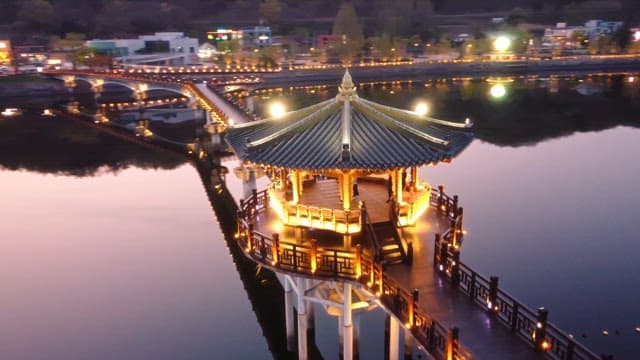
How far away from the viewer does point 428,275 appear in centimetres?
1931

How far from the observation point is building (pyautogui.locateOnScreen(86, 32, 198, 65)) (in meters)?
139

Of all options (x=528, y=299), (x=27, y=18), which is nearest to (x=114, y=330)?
(x=528, y=299)

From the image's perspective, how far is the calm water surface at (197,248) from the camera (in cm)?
2886

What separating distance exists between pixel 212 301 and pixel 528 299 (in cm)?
1733

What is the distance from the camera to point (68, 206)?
1912 inches

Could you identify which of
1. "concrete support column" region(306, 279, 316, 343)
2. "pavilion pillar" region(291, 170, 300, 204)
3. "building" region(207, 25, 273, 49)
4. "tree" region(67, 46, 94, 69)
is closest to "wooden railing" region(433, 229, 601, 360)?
"pavilion pillar" region(291, 170, 300, 204)

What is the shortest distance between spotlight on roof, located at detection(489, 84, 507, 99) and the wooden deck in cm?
8462

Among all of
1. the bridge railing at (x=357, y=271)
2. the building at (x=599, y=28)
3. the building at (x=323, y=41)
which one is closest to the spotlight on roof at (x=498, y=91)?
the building at (x=323, y=41)

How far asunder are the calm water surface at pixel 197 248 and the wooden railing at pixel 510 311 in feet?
31.1

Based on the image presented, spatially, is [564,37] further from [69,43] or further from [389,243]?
[389,243]

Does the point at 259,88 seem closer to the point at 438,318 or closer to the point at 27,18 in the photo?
the point at 27,18

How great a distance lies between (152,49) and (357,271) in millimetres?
139275

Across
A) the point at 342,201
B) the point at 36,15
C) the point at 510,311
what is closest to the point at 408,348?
the point at 342,201

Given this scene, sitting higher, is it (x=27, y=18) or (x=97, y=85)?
(x=27, y=18)
